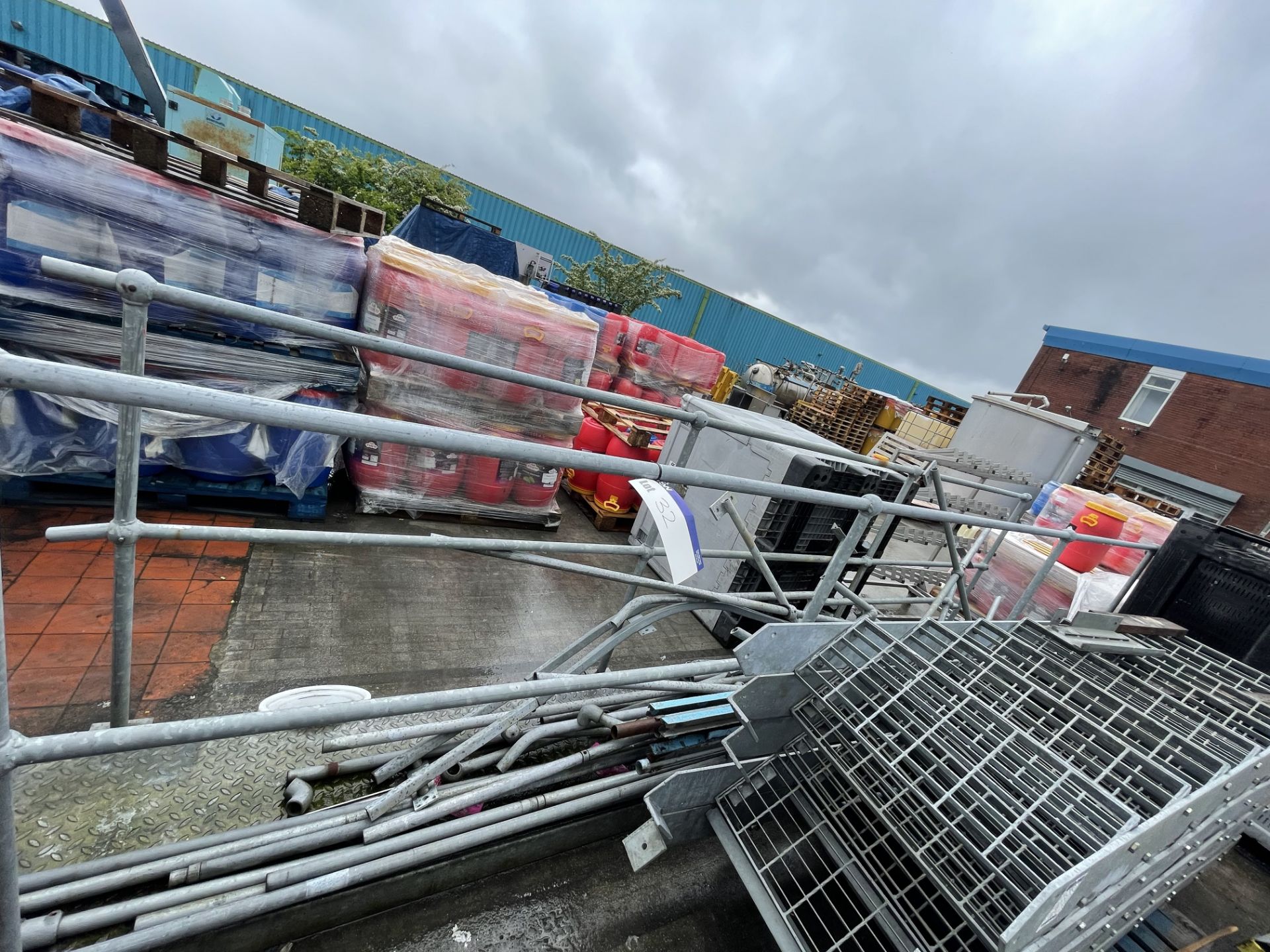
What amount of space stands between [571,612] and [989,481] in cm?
621

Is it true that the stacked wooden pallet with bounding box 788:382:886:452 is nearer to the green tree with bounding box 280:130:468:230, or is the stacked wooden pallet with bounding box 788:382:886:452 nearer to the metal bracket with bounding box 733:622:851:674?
the green tree with bounding box 280:130:468:230

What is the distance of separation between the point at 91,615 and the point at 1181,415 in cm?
2198

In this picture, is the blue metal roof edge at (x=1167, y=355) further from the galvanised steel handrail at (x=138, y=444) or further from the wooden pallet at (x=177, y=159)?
the wooden pallet at (x=177, y=159)

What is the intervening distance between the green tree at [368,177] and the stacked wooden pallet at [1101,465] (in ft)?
43.5

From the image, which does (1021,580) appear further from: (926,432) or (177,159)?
(926,432)

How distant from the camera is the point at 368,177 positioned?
12.0 meters

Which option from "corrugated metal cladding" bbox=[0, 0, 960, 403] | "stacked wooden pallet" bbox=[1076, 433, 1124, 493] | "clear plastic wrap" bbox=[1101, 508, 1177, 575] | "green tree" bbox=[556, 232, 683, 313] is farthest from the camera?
"green tree" bbox=[556, 232, 683, 313]

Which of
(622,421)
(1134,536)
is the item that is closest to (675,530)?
(622,421)

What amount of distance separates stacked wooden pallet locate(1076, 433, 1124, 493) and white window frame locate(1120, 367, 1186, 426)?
863 cm

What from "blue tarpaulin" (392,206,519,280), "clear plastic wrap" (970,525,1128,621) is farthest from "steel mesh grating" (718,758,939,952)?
"blue tarpaulin" (392,206,519,280)

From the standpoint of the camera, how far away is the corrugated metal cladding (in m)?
14.6

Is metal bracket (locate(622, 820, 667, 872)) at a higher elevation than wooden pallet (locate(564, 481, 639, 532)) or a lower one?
higher

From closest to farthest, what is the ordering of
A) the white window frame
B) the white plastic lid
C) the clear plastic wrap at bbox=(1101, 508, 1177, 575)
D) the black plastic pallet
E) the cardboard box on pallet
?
the white plastic lid → the black plastic pallet → the clear plastic wrap at bbox=(1101, 508, 1177, 575) → the cardboard box on pallet → the white window frame

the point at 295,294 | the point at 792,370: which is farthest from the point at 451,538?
the point at 792,370
